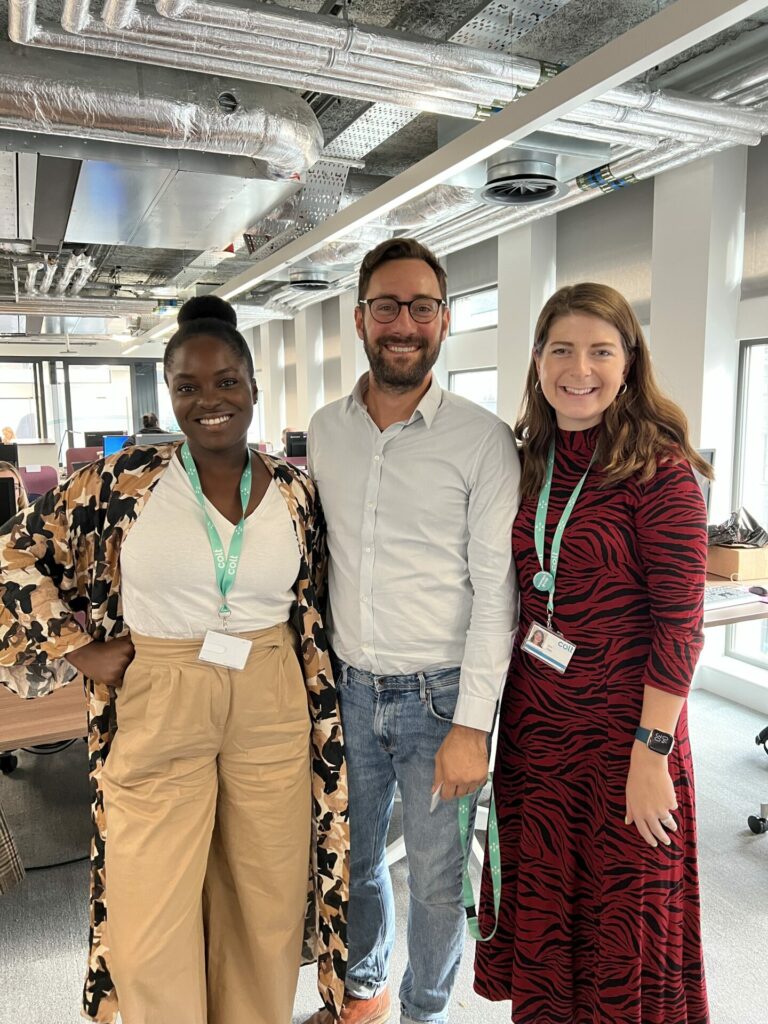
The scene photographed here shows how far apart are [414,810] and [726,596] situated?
1839mm

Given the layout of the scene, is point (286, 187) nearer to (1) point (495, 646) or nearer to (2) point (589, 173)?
(2) point (589, 173)

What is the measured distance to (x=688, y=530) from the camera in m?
1.36

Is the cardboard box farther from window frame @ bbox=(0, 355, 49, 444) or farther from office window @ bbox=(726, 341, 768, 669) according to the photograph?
window frame @ bbox=(0, 355, 49, 444)

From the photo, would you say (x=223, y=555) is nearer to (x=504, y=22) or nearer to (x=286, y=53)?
(x=286, y=53)

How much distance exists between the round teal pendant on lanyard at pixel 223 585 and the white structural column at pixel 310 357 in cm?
849

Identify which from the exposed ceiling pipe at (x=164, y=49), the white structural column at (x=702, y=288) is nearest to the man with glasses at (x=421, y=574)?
the exposed ceiling pipe at (x=164, y=49)

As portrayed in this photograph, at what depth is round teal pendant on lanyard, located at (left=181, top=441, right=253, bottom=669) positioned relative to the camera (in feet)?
4.64

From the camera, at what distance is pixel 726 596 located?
2.88m

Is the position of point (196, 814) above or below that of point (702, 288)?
below

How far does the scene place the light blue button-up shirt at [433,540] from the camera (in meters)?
1.51

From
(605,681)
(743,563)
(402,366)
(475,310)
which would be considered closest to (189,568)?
(402,366)

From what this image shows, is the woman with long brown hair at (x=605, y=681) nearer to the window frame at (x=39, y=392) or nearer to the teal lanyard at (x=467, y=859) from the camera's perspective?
the teal lanyard at (x=467, y=859)

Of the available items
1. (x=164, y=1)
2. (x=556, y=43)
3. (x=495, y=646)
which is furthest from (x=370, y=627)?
(x=556, y=43)

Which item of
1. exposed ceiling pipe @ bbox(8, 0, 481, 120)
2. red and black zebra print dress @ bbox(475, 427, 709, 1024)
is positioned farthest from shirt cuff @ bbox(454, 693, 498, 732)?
exposed ceiling pipe @ bbox(8, 0, 481, 120)
